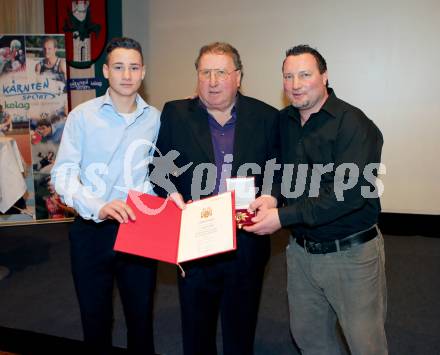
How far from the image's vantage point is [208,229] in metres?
1.80

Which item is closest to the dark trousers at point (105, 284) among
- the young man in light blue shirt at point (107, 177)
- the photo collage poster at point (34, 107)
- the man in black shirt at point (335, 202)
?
the young man in light blue shirt at point (107, 177)

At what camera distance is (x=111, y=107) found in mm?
2029

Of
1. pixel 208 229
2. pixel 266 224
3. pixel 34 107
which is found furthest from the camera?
pixel 34 107

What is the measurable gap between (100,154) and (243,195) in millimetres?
672

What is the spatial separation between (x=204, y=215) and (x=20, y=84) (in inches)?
149

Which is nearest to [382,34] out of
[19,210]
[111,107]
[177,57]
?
[177,57]

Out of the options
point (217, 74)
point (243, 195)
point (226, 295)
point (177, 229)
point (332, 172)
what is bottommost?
point (226, 295)

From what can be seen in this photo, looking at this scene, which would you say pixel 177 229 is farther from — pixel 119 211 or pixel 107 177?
pixel 107 177

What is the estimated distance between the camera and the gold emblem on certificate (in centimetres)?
194

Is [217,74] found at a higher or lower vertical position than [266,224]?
higher

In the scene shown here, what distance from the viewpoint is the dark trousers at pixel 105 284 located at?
6.72 feet

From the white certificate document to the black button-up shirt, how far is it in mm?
262

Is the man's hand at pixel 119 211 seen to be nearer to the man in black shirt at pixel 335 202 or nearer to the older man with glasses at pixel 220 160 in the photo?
the older man with glasses at pixel 220 160

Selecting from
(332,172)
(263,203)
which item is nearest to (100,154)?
(263,203)
